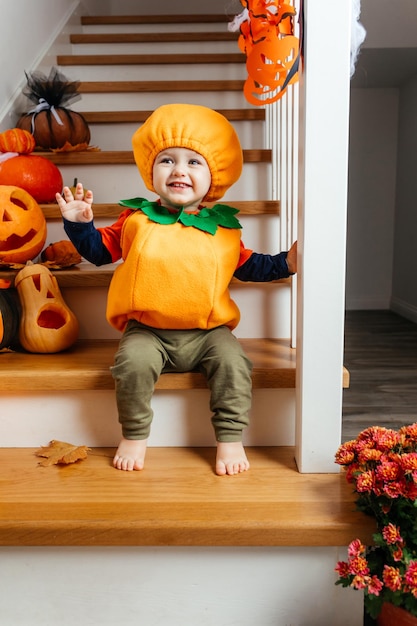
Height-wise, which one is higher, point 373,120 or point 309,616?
point 373,120

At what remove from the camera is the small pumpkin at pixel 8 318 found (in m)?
1.33

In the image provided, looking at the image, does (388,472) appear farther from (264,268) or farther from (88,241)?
(88,241)

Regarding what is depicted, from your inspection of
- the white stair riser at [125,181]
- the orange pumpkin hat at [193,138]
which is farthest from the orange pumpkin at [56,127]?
the orange pumpkin hat at [193,138]

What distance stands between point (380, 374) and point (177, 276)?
5.77 ft

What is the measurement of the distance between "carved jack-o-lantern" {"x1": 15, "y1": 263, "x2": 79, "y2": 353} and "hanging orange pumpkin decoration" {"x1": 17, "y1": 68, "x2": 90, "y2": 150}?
0.74 metres

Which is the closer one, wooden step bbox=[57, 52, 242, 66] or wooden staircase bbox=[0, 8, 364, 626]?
wooden staircase bbox=[0, 8, 364, 626]

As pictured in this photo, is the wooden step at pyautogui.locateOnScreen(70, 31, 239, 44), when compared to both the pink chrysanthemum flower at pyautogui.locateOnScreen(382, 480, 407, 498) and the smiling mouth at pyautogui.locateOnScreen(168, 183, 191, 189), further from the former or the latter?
the pink chrysanthemum flower at pyautogui.locateOnScreen(382, 480, 407, 498)

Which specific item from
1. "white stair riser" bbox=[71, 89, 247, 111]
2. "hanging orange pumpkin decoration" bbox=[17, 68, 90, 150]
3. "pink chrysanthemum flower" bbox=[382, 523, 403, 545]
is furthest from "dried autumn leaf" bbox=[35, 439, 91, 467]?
"white stair riser" bbox=[71, 89, 247, 111]

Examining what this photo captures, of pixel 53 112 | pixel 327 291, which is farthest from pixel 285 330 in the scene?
pixel 53 112

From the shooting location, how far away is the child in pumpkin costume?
1144 millimetres

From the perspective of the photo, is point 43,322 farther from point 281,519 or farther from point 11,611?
point 281,519

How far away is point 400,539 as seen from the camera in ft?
2.84

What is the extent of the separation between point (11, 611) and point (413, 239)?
3.97 meters

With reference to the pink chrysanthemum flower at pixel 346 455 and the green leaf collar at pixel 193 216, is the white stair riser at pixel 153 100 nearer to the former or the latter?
the green leaf collar at pixel 193 216
